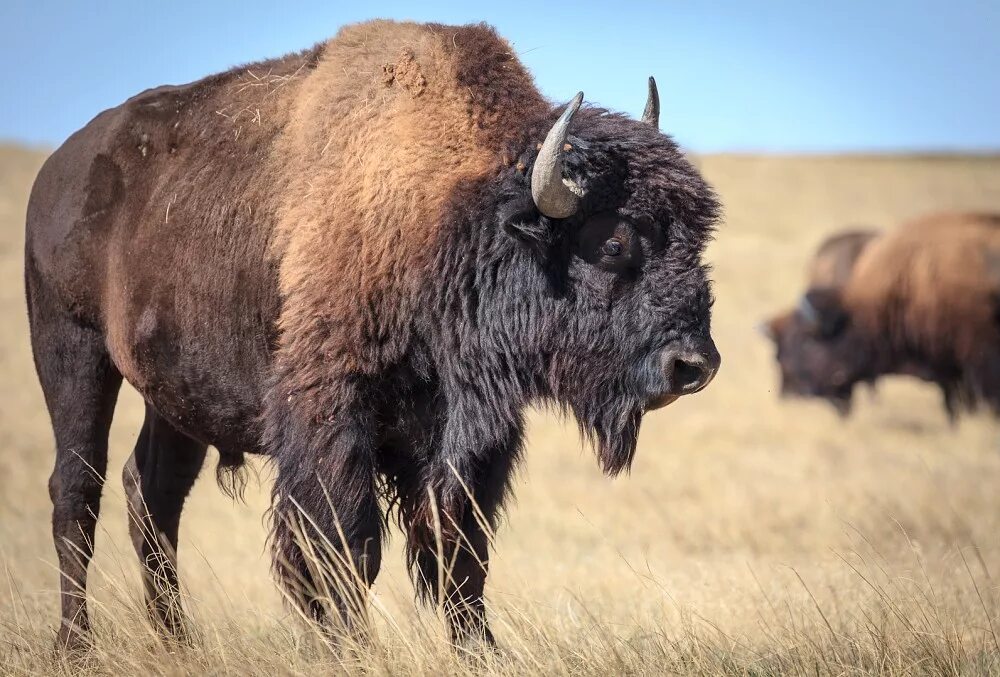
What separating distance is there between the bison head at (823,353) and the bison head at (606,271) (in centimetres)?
1336

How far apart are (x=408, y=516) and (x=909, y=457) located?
9128mm

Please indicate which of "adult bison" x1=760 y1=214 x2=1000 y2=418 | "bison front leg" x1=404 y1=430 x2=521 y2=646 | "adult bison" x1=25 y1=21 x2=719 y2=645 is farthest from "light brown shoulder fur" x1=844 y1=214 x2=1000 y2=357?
"bison front leg" x1=404 y1=430 x2=521 y2=646

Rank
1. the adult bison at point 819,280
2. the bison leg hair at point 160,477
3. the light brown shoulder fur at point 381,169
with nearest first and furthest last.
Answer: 1. the light brown shoulder fur at point 381,169
2. the bison leg hair at point 160,477
3. the adult bison at point 819,280

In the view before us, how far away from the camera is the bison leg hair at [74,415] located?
4.55m

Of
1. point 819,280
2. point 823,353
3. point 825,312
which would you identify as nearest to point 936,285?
point 825,312

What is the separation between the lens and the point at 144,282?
4305 millimetres

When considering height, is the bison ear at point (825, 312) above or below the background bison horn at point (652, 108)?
below

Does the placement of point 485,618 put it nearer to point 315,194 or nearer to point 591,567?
point 315,194

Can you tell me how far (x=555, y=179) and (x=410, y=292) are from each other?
0.62 meters

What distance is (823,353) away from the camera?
17.3 meters

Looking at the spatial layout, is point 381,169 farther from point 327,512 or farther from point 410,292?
point 327,512

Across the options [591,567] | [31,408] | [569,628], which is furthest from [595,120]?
[31,408]

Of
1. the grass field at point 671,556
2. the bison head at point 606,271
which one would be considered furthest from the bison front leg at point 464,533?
the bison head at point 606,271

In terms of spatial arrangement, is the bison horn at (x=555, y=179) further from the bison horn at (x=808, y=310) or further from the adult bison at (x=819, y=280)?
the bison horn at (x=808, y=310)
